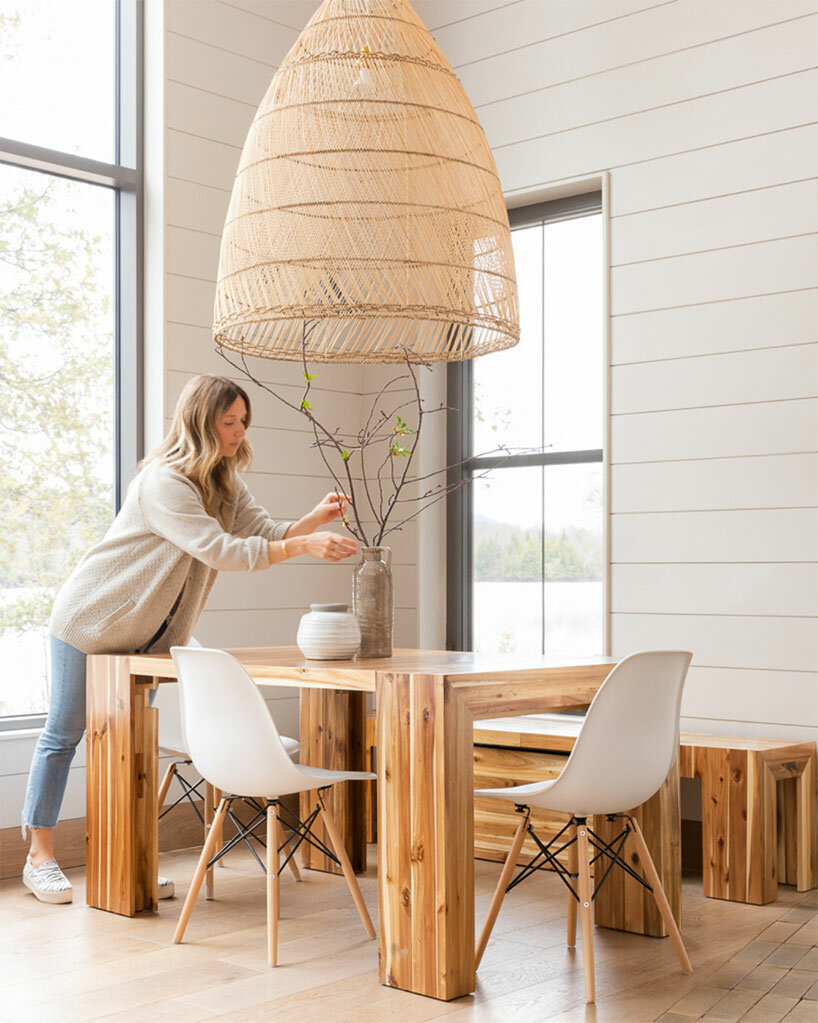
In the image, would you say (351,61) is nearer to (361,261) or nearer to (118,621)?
(361,261)

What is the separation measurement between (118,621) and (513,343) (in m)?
1.41

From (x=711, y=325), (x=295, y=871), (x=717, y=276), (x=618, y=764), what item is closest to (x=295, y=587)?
(x=295, y=871)

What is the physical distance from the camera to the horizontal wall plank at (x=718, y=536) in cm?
370

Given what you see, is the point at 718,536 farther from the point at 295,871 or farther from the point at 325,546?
the point at 295,871

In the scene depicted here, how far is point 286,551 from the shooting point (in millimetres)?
3121

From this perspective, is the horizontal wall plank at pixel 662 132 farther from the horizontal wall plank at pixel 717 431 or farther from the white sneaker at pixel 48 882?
the white sneaker at pixel 48 882

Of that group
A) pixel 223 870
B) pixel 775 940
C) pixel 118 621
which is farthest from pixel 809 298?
pixel 223 870

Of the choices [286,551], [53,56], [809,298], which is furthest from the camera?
[53,56]

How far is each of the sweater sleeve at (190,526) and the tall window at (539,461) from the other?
156 cm

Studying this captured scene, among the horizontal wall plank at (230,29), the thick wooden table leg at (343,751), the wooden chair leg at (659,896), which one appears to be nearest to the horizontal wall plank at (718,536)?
the thick wooden table leg at (343,751)

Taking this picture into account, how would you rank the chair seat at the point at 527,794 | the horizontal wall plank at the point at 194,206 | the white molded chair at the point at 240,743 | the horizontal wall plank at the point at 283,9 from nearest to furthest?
the chair seat at the point at 527,794 < the white molded chair at the point at 240,743 < the horizontal wall plank at the point at 194,206 < the horizontal wall plank at the point at 283,9

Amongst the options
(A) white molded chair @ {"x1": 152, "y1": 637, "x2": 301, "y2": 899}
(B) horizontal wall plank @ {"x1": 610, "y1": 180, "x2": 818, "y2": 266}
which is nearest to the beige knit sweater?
(A) white molded chair @ {"x1": 152, "y1": 637, "x2": 301, "y2": 899}

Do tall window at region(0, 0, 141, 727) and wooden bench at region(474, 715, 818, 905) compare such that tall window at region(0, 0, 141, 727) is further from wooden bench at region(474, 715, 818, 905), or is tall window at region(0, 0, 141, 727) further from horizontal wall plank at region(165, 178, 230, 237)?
wooden bench at region(474, 715, 818, 905)

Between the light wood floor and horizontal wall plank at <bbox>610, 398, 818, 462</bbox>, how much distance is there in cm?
143
